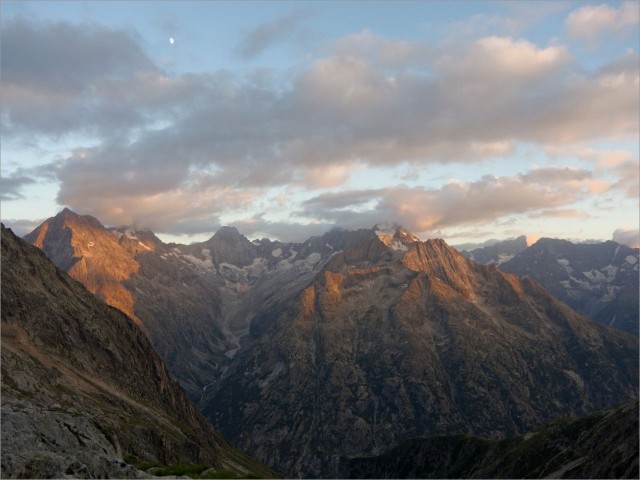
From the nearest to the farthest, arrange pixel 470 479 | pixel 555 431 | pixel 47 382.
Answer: pixel 47 382, pixel 555 431, pixel 470 479

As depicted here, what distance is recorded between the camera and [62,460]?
41.7m

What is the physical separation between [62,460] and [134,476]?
25.1 feet

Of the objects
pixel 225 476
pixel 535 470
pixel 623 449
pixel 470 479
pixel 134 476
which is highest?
pixel 134 476

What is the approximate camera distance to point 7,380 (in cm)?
14075

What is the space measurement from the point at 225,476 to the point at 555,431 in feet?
505

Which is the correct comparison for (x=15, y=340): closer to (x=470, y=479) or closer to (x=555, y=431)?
(x=470, y=479)

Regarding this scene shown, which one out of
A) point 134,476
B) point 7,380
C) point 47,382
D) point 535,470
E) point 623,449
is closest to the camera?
point 134,476

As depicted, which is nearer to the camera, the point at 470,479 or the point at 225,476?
the point at 225,476

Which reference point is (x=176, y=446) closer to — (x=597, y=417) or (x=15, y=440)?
(x=597, y=417)

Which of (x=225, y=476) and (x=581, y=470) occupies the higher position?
(x=225, y=476)

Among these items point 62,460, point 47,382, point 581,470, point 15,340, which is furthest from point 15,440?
point 15,340

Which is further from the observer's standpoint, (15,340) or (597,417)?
(15,340)

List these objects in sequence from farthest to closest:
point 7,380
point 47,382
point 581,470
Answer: point 47,382
point 7,380
point 581,470

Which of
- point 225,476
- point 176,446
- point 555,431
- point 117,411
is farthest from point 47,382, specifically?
point 555,431
